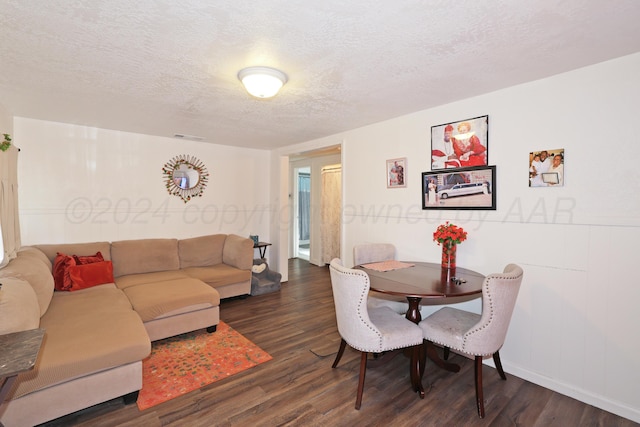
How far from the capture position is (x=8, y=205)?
2.76 metres

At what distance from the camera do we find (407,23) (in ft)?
5.19

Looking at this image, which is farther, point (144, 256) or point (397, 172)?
point (144, 256)

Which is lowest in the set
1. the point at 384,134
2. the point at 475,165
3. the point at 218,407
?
the point at 218,407

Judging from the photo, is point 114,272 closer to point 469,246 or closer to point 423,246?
point 423,246

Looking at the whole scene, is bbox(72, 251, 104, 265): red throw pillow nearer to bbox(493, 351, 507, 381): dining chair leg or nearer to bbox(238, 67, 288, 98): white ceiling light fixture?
bbox(238, 67, 288, 98): white ceiling light fixture

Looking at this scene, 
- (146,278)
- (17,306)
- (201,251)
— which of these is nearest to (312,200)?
(201,251)

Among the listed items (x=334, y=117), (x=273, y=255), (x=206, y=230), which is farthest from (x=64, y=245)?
(x=334, y=117)

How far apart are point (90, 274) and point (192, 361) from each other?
167 cm

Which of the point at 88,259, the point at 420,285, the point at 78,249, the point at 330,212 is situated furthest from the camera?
the point at 330,212

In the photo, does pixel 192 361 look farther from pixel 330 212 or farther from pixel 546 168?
pixel 330 212

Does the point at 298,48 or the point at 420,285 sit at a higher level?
the point at 298,48

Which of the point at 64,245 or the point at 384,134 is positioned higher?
the point at 384,134

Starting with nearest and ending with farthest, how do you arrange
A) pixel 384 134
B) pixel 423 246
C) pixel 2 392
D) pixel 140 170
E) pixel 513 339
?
pixel 2 392 < pixel 513 339 < pixel 423 246 < pixel 384 134 < pixel 140 170

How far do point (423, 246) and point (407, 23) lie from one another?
2.16 metres
